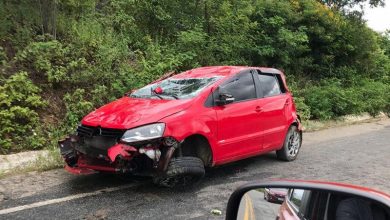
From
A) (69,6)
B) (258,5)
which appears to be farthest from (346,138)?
(69,6)

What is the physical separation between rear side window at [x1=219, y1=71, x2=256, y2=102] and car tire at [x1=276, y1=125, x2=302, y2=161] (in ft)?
4.48

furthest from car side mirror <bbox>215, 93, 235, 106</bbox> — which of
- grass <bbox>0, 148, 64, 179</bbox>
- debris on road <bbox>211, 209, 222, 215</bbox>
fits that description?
grass <bbox>0, 148, 64, 179</bbox>

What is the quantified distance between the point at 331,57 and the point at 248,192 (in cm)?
1544

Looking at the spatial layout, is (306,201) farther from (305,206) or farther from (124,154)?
(124,154)

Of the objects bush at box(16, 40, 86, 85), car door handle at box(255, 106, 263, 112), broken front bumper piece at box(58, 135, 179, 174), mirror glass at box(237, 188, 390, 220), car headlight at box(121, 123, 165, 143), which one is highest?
bush at box(16, 40, 86, 85)

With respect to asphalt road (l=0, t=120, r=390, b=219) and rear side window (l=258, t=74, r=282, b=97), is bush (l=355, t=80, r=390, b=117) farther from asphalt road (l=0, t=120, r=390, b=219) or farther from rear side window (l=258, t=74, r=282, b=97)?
rear side window (l=258, t=74, r=282, b=97)

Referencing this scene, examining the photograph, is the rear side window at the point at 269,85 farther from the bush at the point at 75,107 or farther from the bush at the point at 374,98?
the bush at the point at 374,98

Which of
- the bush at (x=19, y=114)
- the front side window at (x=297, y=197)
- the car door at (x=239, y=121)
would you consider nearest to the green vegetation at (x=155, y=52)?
the bush at (x=19, y=114)

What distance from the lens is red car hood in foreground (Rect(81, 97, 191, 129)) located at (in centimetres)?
612

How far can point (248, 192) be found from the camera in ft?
8.02

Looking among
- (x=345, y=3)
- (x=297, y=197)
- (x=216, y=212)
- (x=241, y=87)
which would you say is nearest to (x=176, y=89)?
(x=241, y=87)

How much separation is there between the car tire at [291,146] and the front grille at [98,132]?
3.60m

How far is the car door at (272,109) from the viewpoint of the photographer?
25.8 feet

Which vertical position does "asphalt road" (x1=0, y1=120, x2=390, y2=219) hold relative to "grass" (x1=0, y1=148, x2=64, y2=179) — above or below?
below
